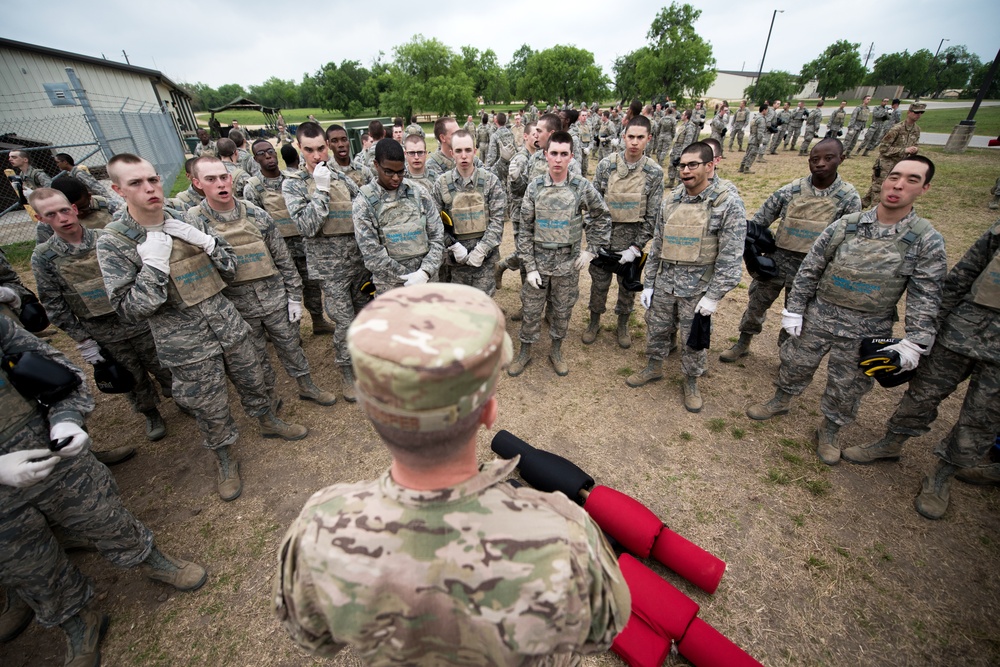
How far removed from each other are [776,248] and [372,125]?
8977mm

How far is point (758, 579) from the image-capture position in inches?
117

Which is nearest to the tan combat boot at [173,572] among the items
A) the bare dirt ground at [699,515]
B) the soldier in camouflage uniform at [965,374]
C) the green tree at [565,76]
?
the bare dirt ground at [699,515]

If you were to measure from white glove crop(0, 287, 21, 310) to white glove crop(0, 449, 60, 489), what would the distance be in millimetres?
2032

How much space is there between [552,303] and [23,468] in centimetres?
458

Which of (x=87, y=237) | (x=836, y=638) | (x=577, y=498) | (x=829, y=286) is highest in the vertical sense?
(x=87, y=237)

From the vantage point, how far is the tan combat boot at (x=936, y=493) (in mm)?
3340

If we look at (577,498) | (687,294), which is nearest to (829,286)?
(687,294)

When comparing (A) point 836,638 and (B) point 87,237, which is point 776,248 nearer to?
(A) point 836,638

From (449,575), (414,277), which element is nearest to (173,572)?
(414,277)

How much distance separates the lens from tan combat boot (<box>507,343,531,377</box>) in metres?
5.32

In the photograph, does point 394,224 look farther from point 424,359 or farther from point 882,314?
point 882,314

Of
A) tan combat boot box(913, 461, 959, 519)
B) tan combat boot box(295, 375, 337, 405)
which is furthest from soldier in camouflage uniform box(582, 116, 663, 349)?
tan combat boot box(295, 375, 337, 405)

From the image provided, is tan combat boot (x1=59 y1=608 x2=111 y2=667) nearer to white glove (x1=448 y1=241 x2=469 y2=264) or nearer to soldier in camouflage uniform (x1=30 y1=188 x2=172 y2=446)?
soldier in camouflage uniform (x1=30 y1=188 x2=172 y2=446)

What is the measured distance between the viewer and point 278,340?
4398 millimetres
